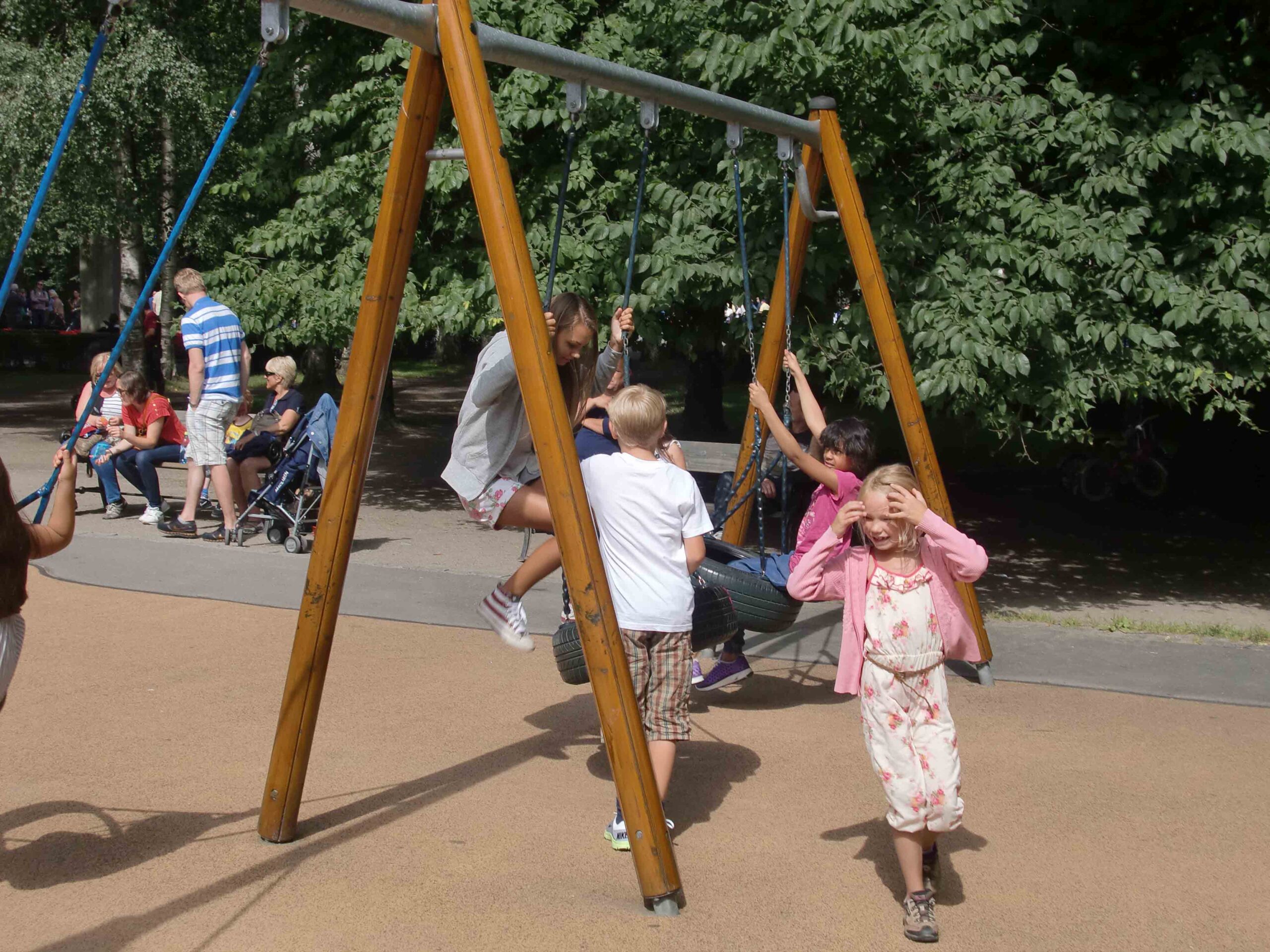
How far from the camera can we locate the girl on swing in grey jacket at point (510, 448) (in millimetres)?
4637

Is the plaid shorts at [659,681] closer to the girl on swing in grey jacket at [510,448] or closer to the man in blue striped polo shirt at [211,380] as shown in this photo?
the girl on swing in grey jacket at [510,448]

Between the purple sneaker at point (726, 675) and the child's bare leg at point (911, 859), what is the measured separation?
87.3 inches

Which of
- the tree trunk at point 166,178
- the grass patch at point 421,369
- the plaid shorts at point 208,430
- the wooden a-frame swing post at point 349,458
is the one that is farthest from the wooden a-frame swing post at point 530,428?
the grass patch at point 421,369

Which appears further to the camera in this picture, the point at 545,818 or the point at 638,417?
the point at 545,818

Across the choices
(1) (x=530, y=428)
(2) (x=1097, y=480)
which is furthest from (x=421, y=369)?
(1) (x=530, y=428)

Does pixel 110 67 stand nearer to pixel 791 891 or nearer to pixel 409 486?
pixel 409 486

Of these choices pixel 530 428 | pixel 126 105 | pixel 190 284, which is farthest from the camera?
pixel 126 105

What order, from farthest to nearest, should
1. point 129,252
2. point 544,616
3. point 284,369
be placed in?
point 129,252
point 284,369
point 544,616

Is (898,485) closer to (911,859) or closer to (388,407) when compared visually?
(911,859)

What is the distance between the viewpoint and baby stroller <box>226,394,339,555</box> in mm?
9188

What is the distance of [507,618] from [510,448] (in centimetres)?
66

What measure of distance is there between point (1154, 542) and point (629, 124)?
19.9 ft

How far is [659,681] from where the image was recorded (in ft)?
13.6

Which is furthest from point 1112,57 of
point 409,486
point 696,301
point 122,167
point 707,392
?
point 122,167
